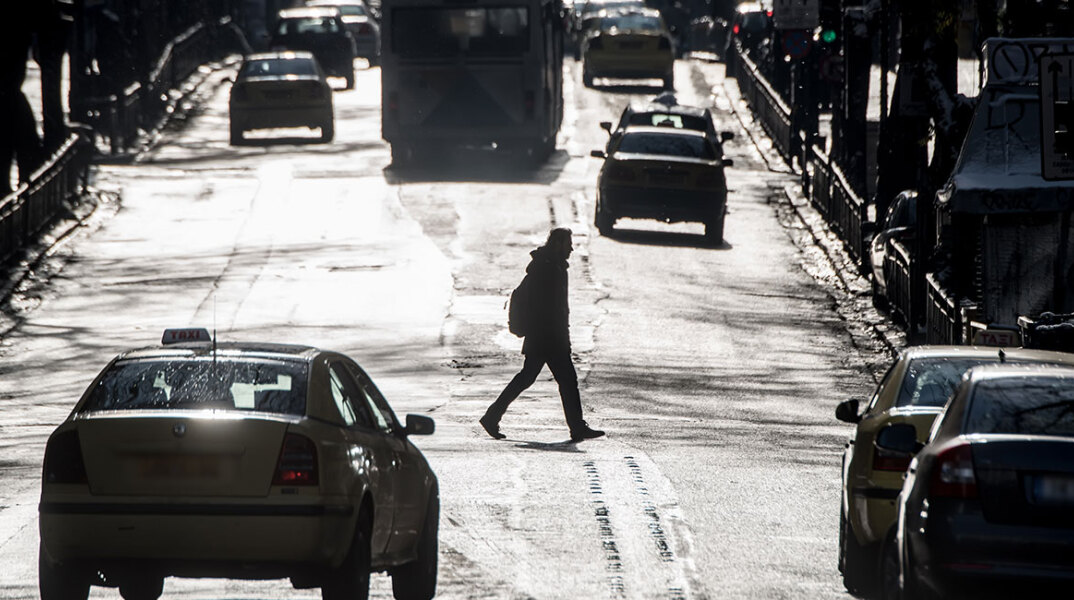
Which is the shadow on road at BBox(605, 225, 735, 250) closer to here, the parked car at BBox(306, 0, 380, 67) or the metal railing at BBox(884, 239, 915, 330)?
the metal railing at BBox(884, 239, 915, 330)

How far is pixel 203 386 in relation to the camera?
31.1 ft

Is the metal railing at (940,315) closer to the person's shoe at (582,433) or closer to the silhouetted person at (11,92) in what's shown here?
the person's shoe at (582,433)

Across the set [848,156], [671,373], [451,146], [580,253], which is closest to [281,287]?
[580,253]

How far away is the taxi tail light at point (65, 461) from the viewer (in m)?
9.07

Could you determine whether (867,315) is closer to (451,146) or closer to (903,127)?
(903,127)

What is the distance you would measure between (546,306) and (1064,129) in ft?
15.0

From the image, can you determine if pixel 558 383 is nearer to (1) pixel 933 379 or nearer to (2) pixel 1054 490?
(1) pixel 933 379

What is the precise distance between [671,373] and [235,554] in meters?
12.9

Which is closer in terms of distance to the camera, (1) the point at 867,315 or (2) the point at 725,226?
(1) the point at 867,315

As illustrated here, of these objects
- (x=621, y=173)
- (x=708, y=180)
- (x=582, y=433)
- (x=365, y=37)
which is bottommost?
(x=582, y=433)

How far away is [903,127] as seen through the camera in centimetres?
2869

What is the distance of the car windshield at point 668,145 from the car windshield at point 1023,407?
23.8 meters

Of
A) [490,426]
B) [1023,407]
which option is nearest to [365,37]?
[490,426]

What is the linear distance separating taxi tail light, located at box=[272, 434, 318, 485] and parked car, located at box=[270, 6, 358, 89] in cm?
4791
